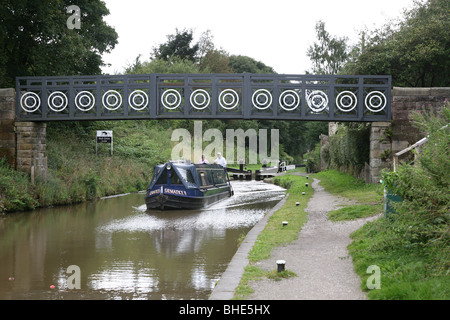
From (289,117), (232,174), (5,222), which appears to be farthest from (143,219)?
(232,174)

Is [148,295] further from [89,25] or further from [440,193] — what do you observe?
[89,25]

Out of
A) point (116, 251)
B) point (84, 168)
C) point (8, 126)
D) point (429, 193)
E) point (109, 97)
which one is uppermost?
point (109, 97)

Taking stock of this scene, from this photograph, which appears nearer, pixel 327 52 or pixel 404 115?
pixel 404 115

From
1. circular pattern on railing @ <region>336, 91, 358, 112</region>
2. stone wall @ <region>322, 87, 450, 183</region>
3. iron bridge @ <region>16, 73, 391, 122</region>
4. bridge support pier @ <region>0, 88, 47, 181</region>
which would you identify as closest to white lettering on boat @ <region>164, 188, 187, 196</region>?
iron bridge @ <region>16, 73, 391, 122</region>

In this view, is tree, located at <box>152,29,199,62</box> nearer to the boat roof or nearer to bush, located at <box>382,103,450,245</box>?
the boat roof

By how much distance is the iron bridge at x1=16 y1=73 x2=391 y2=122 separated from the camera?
15555 millimetres

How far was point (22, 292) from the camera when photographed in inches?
236

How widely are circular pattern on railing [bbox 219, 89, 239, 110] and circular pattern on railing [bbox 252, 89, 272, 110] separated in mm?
595

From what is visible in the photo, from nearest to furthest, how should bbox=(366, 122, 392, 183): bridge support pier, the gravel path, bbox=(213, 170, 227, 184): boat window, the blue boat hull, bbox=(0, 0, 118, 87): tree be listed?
the gravel path → bbox=(366, 122, 392, 183): bridge support pier → the blue boat hull → bbox=(0, 0, 118, 87): tree → bbox=(213, 170, 227, 184): boat window

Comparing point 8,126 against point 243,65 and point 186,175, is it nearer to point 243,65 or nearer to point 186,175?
point 186,175

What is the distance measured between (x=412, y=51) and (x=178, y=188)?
31.3ft

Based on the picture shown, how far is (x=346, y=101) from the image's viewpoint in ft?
51.9

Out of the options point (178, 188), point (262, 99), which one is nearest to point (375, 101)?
point (262, 99)

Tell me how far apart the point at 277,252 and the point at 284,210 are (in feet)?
18.0
